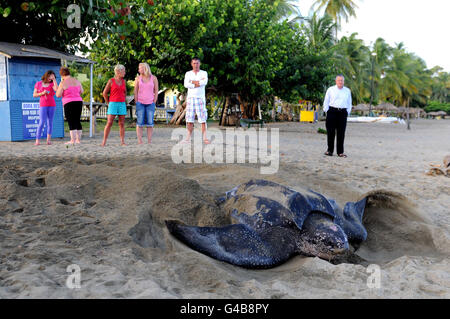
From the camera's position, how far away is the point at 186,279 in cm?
184

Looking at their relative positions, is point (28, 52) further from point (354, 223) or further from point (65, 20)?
point (354, 223)

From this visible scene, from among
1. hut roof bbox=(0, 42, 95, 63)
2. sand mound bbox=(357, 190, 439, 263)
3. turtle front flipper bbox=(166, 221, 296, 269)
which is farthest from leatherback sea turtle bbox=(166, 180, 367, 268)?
hut roof bbox=(0, 42, 95, 63)

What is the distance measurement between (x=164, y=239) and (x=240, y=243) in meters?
0.49

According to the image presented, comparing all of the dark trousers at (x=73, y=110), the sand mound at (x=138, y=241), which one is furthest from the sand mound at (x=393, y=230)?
the dark trousers at (x=73, y=110)

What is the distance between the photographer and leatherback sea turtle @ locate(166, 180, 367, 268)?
2301 mm

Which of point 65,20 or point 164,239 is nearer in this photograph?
point 164,239

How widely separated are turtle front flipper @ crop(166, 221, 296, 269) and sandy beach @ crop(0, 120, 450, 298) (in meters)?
0.07

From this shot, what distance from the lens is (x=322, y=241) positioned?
2.50 m

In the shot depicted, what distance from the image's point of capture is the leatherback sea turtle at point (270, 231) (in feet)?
7.55

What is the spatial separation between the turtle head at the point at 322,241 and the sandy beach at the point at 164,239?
105 millimetres

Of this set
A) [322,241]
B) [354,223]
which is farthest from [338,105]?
[322,241]

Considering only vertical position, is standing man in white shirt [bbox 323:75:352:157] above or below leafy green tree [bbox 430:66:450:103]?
below

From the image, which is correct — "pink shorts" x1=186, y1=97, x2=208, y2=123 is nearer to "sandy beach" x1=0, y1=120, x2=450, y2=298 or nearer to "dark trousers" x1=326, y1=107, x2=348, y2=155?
"dark trousers" x1=326, y1=107, x2=348, y2=155

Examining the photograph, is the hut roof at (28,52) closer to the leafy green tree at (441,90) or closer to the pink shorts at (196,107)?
the pink shorts at (196,107)
